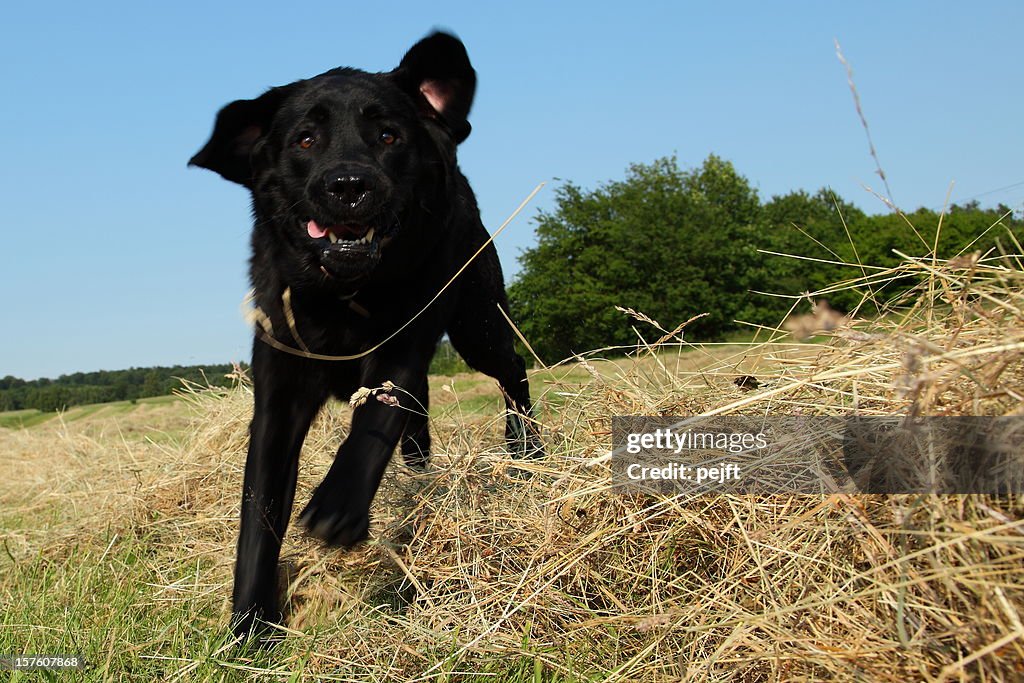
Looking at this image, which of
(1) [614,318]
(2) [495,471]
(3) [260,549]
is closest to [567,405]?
(2) [495,471]

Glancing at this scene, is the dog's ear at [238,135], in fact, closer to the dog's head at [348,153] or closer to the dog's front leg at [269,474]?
the dog's head at [348,153]

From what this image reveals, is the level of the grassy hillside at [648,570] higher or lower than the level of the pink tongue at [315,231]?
lower

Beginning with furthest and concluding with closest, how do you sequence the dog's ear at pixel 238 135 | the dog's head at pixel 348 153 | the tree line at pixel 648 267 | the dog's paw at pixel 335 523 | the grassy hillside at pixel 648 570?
1. the tree line at pixel 648 267
2. the dog's ear at pixel 238 135
3. the dog's head at pixel 348 153
4. the dog's paw at pixel 335 523
5. the grassy hillside at pixel 648 570

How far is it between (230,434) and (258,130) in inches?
96.3

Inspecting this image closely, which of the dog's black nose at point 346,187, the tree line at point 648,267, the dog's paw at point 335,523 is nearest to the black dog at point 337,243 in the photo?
the dog's black nose at point 346,187

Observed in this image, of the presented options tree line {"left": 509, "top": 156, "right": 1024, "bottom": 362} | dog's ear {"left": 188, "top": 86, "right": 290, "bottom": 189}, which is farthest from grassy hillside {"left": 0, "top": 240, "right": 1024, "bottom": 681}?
tree line {"left": 509, "top": 156, "right": 1024, "bottom": 362}

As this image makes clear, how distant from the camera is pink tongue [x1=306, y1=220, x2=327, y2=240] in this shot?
3.19m

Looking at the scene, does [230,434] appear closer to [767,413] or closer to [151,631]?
[151,631]

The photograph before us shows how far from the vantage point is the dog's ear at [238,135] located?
11.2ft

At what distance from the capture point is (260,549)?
310cm

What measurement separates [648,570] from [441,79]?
218 cm

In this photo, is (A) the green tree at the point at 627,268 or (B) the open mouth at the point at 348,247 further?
(A) the green tree at the point at 627,268

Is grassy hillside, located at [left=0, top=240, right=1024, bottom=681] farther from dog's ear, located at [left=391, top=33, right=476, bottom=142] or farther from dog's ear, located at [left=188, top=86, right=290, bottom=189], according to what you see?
dog's ear, located at [left=188, top=86, right=290, bottom=189]

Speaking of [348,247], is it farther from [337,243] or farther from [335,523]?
[335,523]
